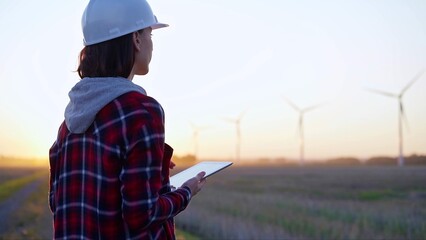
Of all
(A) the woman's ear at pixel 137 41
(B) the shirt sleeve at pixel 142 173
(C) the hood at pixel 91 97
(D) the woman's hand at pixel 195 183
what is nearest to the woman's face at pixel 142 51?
(A) the woman's ear at pixel 137 41

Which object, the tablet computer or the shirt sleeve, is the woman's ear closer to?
the shirt sleeve

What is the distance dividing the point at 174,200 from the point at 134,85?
414 mm

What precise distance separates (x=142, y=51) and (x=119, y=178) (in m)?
0.49

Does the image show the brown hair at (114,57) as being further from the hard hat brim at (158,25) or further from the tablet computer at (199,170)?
the tablet computer at (199,170)

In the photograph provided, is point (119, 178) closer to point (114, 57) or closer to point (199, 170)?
point (114, 57)

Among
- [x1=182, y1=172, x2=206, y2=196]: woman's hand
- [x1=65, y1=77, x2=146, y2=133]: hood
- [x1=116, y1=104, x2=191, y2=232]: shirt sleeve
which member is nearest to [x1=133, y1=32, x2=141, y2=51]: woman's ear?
[x1=65, y1=77, x2=146, y2=133]: hood

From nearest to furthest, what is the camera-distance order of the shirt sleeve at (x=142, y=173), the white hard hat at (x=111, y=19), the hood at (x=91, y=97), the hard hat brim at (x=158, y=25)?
the shirt sleeve at (x=142, y=173)
the hood at (x=91, y=97)
the white hard hat at (x=111, y=19)
the hard hat brim at (x=158, y=25)

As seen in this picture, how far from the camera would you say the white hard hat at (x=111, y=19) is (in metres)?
2.30

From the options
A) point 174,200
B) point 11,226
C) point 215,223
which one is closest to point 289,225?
point 215,223

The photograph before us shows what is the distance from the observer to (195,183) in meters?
2.47

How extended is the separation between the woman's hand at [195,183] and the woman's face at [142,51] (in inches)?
17.3

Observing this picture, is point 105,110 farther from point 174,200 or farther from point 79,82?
point 174,200

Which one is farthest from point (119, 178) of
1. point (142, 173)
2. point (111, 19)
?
point (111, 19)

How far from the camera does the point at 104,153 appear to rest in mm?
2160
